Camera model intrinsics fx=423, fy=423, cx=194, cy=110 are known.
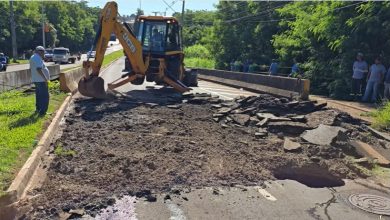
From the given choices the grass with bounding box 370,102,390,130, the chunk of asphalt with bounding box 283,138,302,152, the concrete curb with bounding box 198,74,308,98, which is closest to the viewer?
the chunk of asphalt with bounding box 283,138,302,152

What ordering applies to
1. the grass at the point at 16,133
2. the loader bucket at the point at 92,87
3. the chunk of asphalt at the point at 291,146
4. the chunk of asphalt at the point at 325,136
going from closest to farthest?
the grass at the point at 16,133
the chunk of asphalt at the point at 291,146
the chunk of asphalt at the point at 325,136
the loader bucket at the point at 92,87

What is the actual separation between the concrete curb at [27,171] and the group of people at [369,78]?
37.6 feet

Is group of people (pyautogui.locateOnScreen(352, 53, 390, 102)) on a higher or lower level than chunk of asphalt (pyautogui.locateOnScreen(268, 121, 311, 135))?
higher

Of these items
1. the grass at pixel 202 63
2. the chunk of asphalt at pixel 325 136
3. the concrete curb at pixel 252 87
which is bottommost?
the grass at pixel 202 63

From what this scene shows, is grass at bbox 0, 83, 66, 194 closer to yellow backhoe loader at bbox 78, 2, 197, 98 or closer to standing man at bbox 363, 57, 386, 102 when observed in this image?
yellow backhoe loader at bbox 78, 2, 197, 98

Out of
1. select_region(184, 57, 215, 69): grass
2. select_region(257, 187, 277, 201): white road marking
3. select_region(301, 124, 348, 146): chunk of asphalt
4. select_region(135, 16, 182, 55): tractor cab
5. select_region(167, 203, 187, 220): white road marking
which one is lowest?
select_region(184, 57, 215, 69): grass

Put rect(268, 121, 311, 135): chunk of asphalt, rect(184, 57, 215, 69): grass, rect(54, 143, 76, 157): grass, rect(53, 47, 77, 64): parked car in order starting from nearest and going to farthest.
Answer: rect(54, 143, 76, 157): grass → rect(268, 121, 311, 135): chunk of asphalt → rect(184, 57, 215, 69): grass → rect(53, 47, 77, 64): parked car

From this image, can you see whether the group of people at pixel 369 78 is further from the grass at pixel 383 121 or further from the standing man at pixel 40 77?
the standing man at pixel 40 77

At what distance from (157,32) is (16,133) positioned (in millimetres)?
10515

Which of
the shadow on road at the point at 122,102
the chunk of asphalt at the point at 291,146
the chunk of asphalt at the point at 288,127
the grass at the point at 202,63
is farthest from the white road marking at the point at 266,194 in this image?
the grass at the point at 202,63

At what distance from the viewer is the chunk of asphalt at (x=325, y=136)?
340 inches

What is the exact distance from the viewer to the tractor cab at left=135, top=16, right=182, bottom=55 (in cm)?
1788

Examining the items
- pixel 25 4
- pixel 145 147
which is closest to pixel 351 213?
pixel 145 147

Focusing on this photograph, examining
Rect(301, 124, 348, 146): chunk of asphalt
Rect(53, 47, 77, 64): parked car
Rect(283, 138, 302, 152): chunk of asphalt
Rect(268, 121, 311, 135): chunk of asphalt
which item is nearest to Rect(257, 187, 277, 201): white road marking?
Rect(283, 138, 302, 152): chunk of asphalt
